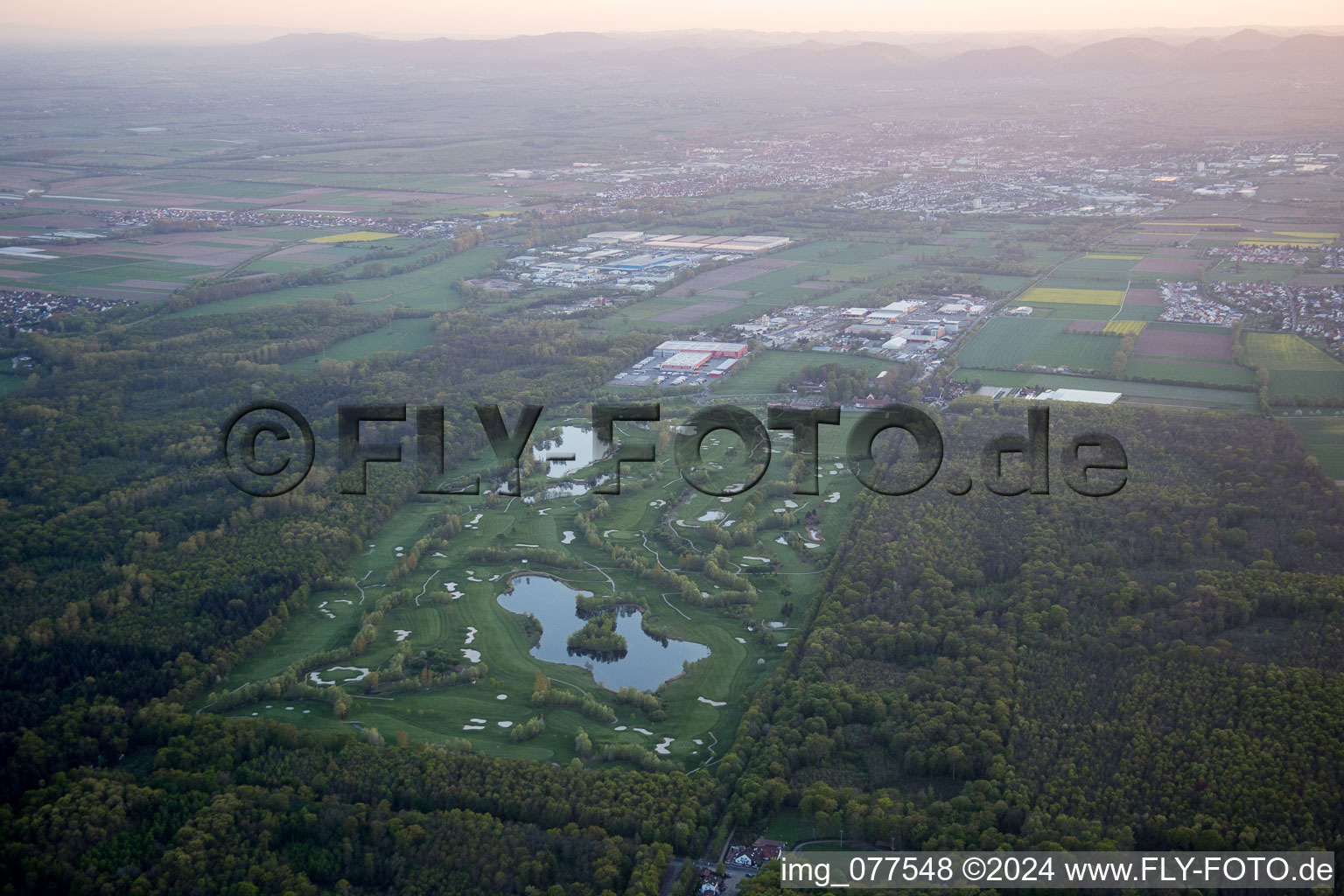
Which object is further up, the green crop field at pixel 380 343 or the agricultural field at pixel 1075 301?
the agricultural field at pixel 1075 301

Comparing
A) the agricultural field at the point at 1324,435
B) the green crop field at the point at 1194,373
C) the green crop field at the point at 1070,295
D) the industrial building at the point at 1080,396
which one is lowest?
the agricultural field at the point at 1324,435

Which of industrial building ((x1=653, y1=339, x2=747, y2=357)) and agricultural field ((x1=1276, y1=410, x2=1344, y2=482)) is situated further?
industrial building ((x1=653, y1=339, x2=747, y2=357))

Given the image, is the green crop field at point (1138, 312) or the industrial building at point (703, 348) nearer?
the industrial building at point (703, 348)

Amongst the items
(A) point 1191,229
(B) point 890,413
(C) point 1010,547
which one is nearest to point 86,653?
(C) point 1010,547

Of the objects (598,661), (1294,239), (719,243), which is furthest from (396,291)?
(1294,239)

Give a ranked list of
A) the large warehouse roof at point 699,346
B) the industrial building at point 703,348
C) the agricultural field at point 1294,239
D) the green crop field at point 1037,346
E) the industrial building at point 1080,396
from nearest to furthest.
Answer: the industrial building at point 1080,396
the green crop field at point 1037,346
the industrial building at point 703,348
the large warehouse roof at point 699,346
the agricultural field at point 1294,239

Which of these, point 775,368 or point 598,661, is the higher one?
point 775,368

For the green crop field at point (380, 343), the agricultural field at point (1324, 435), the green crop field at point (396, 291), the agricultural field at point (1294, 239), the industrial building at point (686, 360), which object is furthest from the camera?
the agricultural field at point (1294, 239)

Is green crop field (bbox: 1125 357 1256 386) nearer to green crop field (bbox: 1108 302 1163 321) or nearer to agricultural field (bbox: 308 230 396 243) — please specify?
green crop field (bbox: 1108 302 1163 321)

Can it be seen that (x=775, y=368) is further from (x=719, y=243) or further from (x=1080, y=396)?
(x=719, y=243)

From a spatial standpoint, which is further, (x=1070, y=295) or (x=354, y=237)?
(x=354, y=237)

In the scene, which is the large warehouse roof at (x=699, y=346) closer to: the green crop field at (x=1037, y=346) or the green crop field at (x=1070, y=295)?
the green crop field at (x=1037, y=346)

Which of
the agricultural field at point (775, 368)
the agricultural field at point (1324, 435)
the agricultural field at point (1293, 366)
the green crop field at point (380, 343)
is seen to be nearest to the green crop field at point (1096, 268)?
the agricultural field at point (1293, 366)

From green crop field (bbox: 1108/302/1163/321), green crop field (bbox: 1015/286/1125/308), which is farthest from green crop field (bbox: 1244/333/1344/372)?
green crop field (bbox: 1015/286/1125/308)
